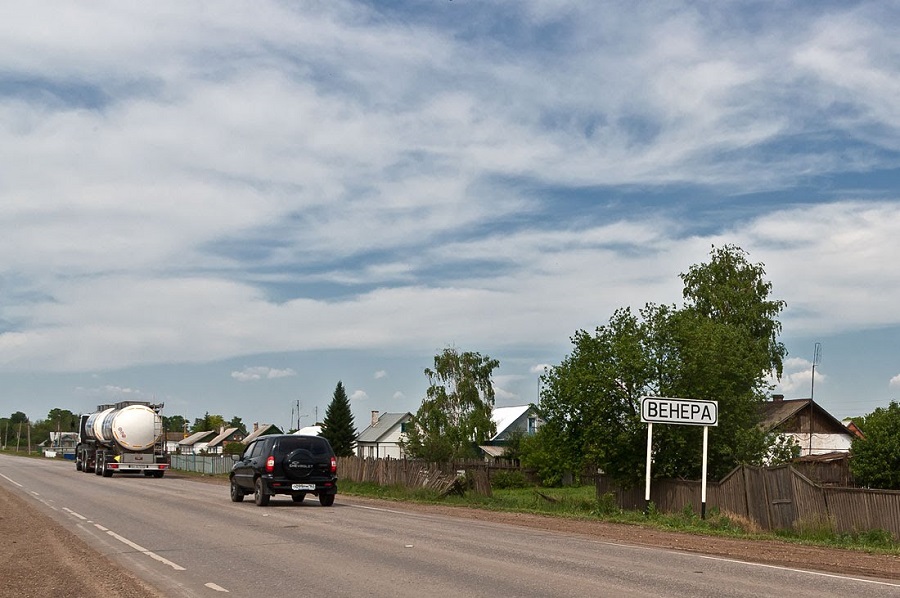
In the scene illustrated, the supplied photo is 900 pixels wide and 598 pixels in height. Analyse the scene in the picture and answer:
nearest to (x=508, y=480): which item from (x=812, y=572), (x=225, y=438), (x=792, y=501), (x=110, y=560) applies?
(x=792, y=501)

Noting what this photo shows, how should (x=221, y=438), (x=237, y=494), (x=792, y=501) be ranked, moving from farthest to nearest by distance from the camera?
(x=221, y=438) → (x=237, y=494) → (x=792, y=501)

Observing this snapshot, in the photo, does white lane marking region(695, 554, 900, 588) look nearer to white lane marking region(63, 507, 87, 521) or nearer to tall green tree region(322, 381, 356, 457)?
white lane marking region(63, 507, 87, 521)

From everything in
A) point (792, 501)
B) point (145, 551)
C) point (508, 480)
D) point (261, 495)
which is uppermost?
point (792, 501)

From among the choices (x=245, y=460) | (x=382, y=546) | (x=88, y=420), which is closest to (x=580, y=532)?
(x=382, y=546)

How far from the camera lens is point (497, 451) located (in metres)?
82.4

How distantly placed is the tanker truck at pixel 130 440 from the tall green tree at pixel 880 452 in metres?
34.1

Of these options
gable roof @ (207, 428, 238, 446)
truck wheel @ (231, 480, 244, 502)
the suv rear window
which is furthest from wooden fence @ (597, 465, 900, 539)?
gable roof @ (207, 428, 238, 446)

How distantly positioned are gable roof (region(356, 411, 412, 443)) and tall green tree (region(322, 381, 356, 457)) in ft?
22.2

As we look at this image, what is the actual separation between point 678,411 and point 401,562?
12179 mm

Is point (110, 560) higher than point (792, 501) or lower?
lower

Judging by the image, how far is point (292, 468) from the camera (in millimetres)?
24484

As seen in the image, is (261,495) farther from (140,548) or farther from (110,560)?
(110,560)

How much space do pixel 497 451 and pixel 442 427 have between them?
15106 mm

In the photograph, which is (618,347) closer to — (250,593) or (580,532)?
(580,532)
